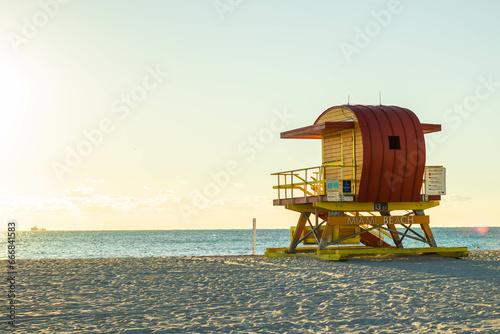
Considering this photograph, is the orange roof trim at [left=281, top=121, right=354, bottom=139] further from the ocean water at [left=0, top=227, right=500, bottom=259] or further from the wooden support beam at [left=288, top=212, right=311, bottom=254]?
the ocean water at [left=0, top=227, right=500, bottom=259]

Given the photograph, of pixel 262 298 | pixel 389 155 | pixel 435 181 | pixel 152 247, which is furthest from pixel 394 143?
pixel 152 247

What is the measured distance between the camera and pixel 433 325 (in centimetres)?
988

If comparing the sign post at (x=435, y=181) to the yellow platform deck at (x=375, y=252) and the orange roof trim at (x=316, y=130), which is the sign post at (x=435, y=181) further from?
the orange roof trim at (x=316, y=130)

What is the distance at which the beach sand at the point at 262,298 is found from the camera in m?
10.0

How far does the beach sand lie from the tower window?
14.2ft

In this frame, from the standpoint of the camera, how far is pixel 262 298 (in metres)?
12.7

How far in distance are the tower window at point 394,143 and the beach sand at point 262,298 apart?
170 inches

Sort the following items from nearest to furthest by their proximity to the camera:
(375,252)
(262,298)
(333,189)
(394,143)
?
1. (262,298)
2. (333,189)
3. (394,143)
4. (375,252)

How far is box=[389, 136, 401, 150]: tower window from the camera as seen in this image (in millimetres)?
22094

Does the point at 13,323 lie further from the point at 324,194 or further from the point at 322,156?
the point at 322,156

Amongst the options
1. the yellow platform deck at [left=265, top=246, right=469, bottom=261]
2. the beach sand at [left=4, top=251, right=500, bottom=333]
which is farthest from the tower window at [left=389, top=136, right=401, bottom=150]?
the beach sand at [left=4, top=251, right=500, bottom=333]

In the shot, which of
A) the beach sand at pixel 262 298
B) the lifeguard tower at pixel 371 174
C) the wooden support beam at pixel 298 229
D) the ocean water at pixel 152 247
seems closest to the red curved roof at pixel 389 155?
the lifeguard tower at pixel 371 174

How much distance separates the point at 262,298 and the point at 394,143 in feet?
36.6

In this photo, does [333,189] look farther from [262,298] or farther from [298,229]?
[262,298]
